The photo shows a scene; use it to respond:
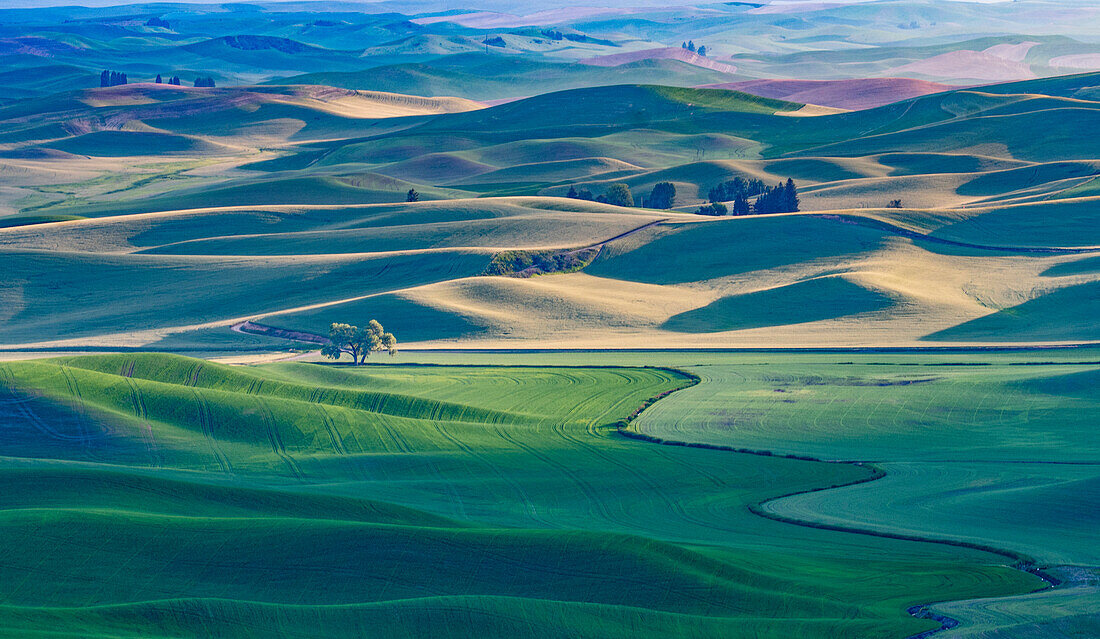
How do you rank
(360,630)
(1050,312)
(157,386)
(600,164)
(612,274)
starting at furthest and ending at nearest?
1. (600,164)
2. (612,274)
3. (1050,312)
4. (157,386)
5. (360,630)

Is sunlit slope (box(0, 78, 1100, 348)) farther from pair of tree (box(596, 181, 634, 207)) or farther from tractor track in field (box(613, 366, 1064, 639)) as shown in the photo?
tractor track in field (box(613, 366, 1064, 639))

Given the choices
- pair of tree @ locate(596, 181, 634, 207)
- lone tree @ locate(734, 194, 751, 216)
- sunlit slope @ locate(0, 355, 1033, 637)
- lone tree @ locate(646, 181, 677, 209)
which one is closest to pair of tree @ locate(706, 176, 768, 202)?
lone tree @ locate(646, 181, 677, 209)

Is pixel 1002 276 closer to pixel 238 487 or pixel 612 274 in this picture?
pixel 612 274

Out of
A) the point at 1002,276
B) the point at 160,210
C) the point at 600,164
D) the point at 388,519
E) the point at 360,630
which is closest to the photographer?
the point at 360,630

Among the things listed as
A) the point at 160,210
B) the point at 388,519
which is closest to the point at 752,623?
the point at 388,519

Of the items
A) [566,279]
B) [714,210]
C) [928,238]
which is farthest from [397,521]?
[714,210]

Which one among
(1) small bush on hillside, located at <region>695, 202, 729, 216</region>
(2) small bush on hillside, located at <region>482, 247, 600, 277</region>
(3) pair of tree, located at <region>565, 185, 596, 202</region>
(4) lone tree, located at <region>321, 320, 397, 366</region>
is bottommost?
(4) lone tree, located at <region>321, 320, 397, 366</region>

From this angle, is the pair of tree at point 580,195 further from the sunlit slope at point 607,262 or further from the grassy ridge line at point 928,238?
the grassy ridge line at point 928,238
